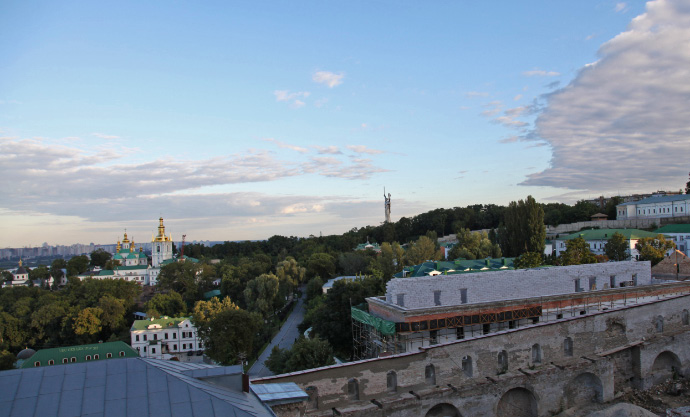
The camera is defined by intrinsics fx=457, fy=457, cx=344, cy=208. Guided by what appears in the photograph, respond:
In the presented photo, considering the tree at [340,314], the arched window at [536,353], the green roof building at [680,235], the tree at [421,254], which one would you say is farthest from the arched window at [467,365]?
the green roof building at [680,235]

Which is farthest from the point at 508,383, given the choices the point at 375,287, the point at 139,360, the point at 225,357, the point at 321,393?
the point at 225,357

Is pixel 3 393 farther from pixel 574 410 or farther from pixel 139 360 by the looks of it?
pixel 574 410

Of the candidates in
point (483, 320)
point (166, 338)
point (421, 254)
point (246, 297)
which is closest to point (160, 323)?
point (166, 338)

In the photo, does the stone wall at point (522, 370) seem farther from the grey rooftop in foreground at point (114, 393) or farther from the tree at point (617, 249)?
the tree at point (617, 249)

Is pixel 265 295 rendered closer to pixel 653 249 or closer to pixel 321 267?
pixel 321 267

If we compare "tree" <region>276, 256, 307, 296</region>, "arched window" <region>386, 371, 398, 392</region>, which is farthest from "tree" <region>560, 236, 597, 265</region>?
"tree" <region>276, 256, 307, 296</region>

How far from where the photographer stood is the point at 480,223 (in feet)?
235

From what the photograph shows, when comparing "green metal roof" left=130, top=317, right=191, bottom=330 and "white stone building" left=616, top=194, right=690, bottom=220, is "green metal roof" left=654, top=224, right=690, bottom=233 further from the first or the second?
"green metal roof" left=130, top=317, right=191, bottom=330

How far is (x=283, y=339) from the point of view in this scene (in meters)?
33.0

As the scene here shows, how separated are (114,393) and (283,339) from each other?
89.2 feet

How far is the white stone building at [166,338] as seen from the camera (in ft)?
117

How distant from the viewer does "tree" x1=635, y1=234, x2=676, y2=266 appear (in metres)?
30.8

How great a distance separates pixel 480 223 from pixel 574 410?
59.1 m

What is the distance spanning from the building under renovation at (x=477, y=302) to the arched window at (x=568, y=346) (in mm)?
3135
